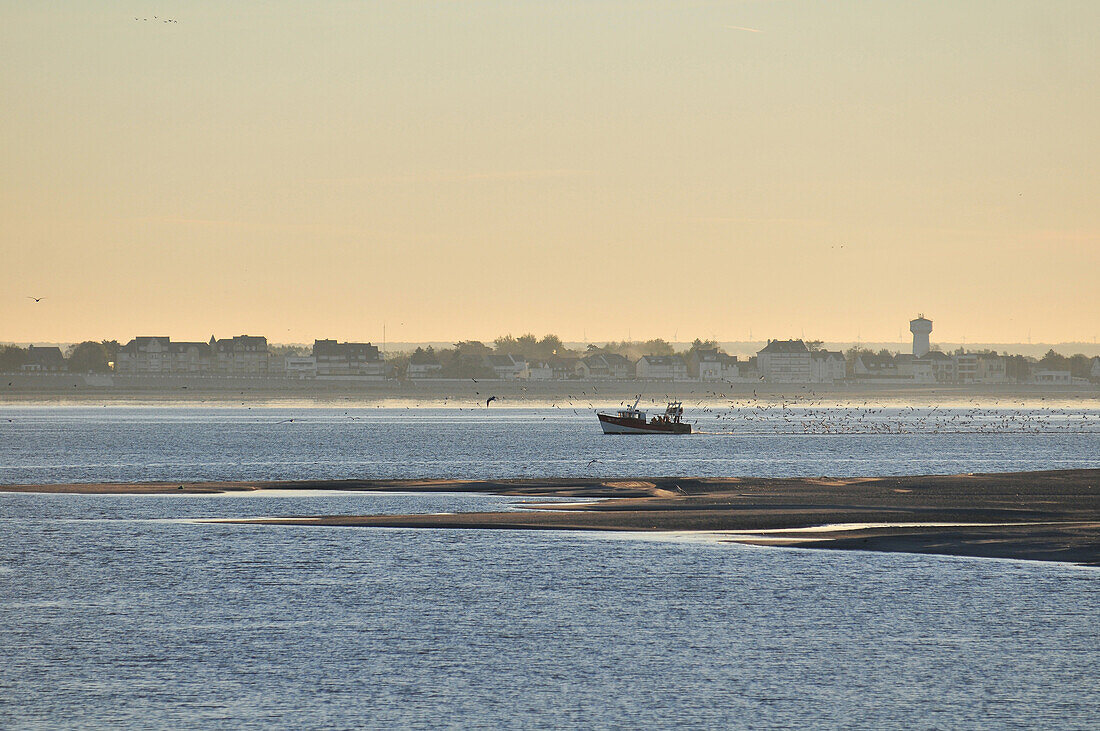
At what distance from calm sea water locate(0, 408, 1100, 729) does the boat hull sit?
73.3 m

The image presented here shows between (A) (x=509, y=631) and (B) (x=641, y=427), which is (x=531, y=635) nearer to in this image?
(A) (x=509, y=631)

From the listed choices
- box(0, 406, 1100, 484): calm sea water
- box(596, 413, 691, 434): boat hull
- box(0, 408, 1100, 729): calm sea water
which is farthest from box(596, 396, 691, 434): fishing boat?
box(0, 408, 1100, 729): calm sea water

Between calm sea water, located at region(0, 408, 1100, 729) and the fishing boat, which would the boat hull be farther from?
calm sea water, located at region(0, 408, 1100, 729)

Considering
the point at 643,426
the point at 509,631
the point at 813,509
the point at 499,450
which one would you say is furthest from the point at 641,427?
the point at 509,631

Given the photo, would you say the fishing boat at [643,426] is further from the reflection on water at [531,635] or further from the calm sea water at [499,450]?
the reflection on water at [531,635]

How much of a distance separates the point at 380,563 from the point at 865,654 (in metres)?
14.5

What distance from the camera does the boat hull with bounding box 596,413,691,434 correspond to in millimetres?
118812

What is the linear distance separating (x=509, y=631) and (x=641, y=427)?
94.3m

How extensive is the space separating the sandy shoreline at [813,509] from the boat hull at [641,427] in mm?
56422

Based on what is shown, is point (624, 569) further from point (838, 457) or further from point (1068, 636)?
point (838, 457)

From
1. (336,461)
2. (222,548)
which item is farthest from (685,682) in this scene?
(336,461)

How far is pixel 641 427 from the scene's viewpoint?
391ft

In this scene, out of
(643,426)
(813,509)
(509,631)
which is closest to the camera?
(509,631)

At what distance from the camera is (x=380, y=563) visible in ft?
111
